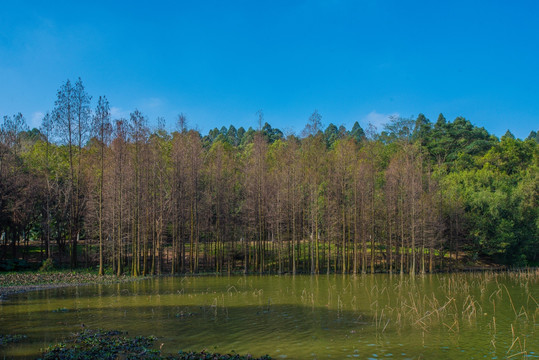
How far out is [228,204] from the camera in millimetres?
43688

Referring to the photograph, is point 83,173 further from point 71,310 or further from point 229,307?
point 229,307

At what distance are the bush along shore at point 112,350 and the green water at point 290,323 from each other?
0.76 metres

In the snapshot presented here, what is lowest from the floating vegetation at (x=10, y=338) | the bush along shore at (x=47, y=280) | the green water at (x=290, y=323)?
the bush along shore at (x=47, y=280)

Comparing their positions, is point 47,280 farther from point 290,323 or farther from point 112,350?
point 290,323

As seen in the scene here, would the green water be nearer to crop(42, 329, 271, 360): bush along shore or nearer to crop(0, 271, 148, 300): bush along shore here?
crop(42, 329, 271, 360): bush along shore

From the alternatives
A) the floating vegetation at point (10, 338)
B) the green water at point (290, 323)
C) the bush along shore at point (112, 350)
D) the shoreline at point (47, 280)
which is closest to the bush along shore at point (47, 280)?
the shoreline at point (47, 280)

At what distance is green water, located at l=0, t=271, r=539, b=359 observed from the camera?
1234 cm

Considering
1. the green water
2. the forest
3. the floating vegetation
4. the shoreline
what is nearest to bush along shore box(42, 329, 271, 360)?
the green water

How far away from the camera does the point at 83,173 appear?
44.3 m

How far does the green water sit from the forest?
618 inches

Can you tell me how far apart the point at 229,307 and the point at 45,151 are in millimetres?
38236

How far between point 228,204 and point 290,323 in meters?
28.4

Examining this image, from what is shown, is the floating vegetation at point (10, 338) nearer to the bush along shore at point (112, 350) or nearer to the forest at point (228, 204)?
the bush along shore at point (112, 350)

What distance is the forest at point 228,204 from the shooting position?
38.1 m
